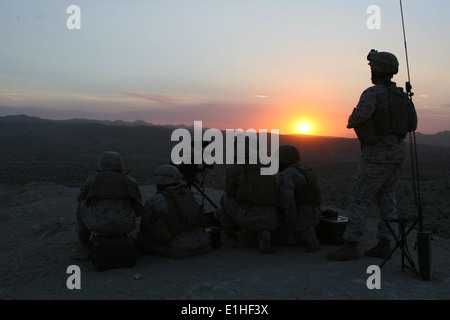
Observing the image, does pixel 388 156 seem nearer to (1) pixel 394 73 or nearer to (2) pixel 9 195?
(1) pixel 394 73

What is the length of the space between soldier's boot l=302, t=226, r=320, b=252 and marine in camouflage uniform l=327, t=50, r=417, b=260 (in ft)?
2.13

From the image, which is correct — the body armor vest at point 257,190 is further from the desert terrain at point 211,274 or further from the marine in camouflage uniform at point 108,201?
the marine in camouflage uniform at point 108,201

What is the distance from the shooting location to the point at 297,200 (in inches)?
237

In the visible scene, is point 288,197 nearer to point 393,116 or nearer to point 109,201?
point 393,116

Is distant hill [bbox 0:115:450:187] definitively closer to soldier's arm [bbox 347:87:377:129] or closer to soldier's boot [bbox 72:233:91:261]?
soldier's boot [bbox 72:233:91:261]

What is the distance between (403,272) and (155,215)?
3.10 meters

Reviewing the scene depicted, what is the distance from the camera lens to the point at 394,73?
512 cm

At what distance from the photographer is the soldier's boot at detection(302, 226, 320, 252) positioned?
5.88 metres

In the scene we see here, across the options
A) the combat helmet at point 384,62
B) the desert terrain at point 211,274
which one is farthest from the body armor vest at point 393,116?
the desert terrain at point 211,274

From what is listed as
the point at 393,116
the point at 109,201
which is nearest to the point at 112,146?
the point at 109,201

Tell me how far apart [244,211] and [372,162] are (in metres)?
1.88

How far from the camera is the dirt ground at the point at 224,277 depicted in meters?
4.02

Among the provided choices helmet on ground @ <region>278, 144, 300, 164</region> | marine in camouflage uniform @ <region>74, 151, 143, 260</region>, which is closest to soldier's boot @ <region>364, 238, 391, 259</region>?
helmet on ground @ <region>278, 144, 300, 164</region>
